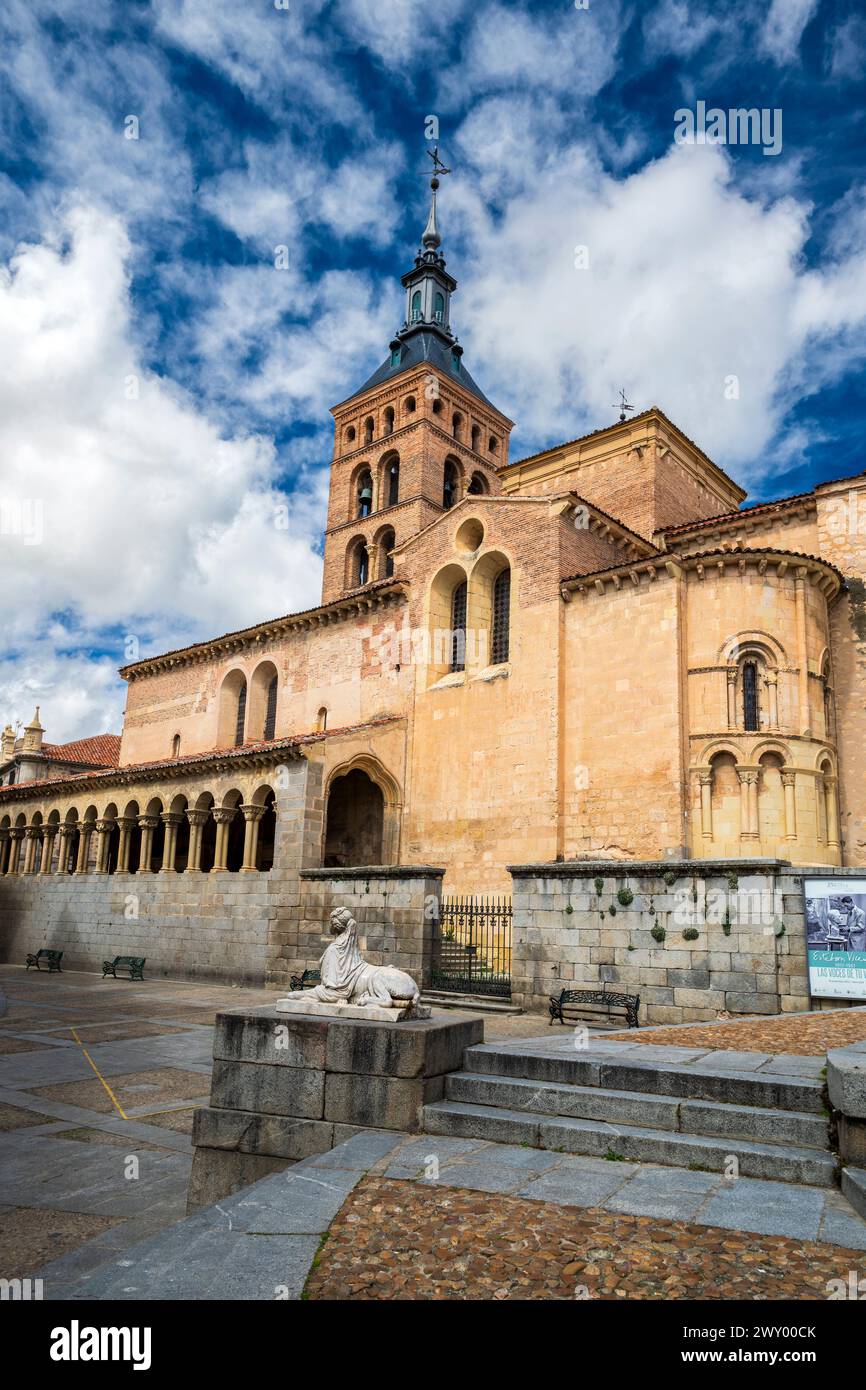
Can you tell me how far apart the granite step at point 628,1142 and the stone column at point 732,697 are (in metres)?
15.1

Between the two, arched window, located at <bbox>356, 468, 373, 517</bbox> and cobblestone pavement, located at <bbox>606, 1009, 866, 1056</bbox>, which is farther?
arched window, located at <bbox>356, 468, 373, 517</bbox>

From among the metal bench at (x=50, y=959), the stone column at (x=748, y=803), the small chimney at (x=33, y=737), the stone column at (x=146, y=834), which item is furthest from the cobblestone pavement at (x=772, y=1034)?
the small chimney at (x=33, y=737)

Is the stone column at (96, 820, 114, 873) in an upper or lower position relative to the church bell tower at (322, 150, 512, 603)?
lower

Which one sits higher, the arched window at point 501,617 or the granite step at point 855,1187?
the arched window at point 501,617

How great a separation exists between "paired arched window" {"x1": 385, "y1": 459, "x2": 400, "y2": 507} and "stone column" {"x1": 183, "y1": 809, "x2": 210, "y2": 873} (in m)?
20.6

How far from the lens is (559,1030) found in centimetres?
1343

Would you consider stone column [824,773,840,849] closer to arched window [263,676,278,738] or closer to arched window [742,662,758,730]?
arched window [742,662,758,730]

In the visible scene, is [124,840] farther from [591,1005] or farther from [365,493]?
[365,493]

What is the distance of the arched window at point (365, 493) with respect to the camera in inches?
1745

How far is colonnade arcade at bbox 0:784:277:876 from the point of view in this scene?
2615cm

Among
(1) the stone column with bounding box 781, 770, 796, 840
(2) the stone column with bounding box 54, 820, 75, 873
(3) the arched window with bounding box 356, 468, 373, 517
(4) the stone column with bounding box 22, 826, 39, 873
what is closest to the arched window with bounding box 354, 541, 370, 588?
(3) the arched window with bounding box 356, 468, 373, 517

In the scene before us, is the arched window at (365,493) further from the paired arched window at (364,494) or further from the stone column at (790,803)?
the stone column at (790,803)

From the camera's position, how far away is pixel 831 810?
20.5 m
